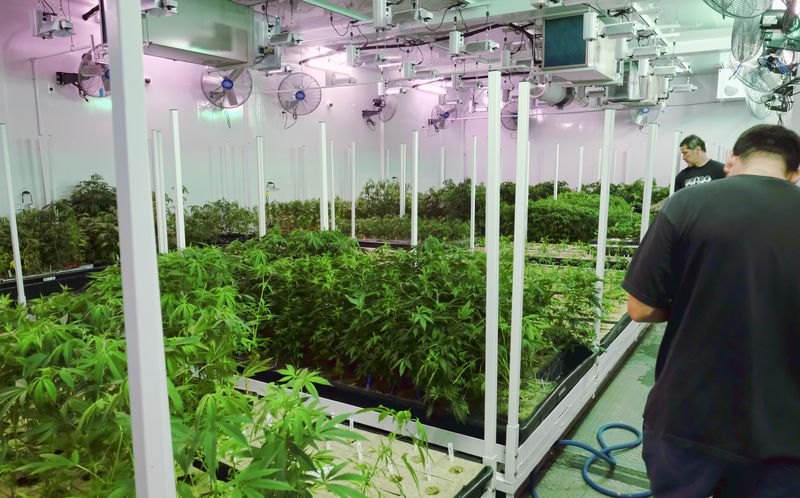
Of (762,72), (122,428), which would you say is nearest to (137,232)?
(122,428)

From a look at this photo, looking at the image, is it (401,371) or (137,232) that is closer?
(137,232)

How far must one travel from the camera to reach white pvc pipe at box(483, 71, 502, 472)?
1.84 metres

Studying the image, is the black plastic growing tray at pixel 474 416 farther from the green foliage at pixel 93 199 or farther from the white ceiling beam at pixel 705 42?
the white ceiling beam at pixel 705 42

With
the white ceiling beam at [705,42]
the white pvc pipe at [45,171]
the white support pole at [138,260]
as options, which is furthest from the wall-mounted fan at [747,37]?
the white pvc pipe at [45,171]

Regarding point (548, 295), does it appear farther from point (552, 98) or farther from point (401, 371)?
point (552, 98)

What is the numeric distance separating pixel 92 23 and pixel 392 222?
14.7 feet

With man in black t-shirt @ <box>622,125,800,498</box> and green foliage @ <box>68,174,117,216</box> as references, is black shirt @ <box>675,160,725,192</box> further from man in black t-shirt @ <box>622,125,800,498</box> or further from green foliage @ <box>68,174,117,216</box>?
green foliage @ <box>68,174,117,216</box>

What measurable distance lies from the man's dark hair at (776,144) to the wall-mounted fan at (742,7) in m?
1.30

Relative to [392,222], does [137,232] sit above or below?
above

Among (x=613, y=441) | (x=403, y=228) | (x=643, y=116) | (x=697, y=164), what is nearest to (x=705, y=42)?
(x=643, y=116)

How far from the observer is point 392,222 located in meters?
7.50

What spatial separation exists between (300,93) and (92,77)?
2320 mm

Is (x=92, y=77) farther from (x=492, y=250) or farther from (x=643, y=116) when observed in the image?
(x=643, y=116)

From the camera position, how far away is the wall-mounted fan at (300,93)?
6957 millimetres
